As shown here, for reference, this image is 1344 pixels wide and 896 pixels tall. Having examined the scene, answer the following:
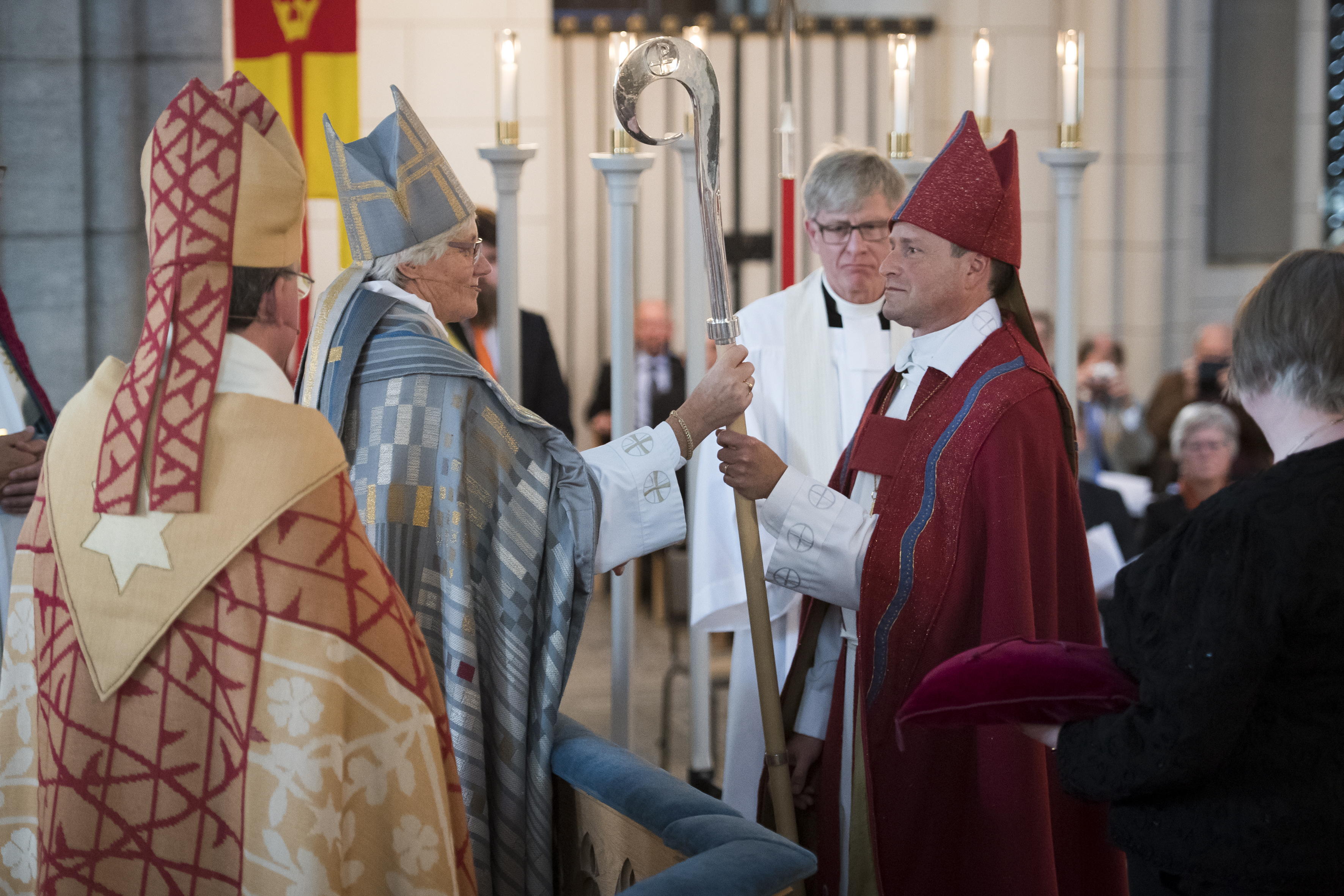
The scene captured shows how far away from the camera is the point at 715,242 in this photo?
7.21 feet

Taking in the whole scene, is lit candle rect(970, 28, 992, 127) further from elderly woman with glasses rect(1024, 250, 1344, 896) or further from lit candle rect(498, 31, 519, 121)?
elderly woman with glasses rect(1024, 250, 1344, 896)

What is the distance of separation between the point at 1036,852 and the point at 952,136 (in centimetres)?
121

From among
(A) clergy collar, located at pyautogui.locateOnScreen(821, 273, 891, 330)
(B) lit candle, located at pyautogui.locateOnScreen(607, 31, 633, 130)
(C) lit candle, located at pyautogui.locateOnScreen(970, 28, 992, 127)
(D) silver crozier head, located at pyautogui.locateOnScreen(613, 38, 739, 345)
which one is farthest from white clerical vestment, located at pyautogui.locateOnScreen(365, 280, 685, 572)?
(C) lit candle, located at pyautogui.locateOnScreen(970, 28, 992, 127)

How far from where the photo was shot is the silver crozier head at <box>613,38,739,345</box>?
7.07ft

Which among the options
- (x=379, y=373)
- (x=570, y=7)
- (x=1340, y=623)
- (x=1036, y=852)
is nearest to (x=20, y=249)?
(x=379, y=373)

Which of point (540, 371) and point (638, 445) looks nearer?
point (638, 445)

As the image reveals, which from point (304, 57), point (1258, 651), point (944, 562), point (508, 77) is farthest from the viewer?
point (304, 57)

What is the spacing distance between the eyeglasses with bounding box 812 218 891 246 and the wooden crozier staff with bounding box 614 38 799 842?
69 cm

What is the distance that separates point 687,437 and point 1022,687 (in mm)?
869

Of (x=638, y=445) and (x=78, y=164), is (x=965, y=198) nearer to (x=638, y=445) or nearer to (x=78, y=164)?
(x=638, y=445)

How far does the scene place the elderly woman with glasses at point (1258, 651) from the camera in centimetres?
143

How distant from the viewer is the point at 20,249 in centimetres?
417

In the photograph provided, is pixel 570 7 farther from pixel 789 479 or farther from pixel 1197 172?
pixel 789 479

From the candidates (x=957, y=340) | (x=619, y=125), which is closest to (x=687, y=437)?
(x=957, y=340)
